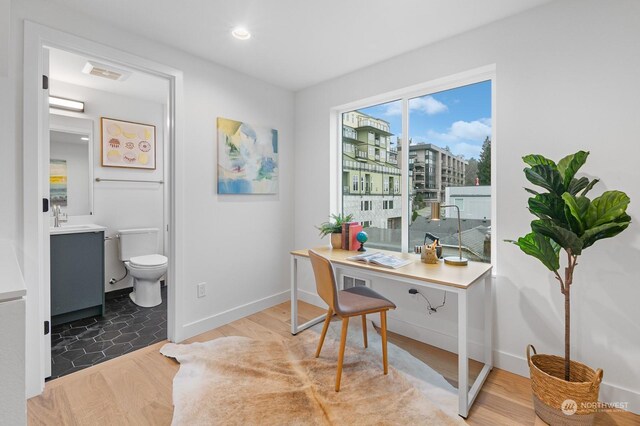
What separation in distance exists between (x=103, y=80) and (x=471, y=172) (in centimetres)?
365

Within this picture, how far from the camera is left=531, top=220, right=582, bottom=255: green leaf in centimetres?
149

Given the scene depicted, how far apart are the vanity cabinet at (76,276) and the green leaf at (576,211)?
366 centimetres

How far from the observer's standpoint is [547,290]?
1954 mm

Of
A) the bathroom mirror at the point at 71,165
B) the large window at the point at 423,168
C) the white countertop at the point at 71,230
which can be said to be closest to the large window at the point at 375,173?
the large window at the point at 423,168

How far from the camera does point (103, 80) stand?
3.15 metres

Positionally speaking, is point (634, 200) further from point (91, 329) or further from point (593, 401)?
point (91, 329)

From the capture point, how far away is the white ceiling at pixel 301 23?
6.35 ft

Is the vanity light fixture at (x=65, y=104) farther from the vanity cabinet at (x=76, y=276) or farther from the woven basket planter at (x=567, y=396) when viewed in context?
the woven basket planter at (x=567, y=396)

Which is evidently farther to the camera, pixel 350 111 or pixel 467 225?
pixel 350 111

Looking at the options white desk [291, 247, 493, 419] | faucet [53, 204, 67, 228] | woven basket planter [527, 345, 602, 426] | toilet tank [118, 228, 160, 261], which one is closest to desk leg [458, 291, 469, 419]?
white desk [291, 247, 493, 419]

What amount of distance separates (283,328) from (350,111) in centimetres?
225

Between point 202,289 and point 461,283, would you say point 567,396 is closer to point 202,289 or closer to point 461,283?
point 461,283

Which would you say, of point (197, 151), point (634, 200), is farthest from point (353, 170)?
point (634, 200)

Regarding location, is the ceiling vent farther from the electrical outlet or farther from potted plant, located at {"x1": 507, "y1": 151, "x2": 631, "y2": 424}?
potted plant, located at {"x1": 507, "y1": 151, "x2": 631, "y2": 424}
